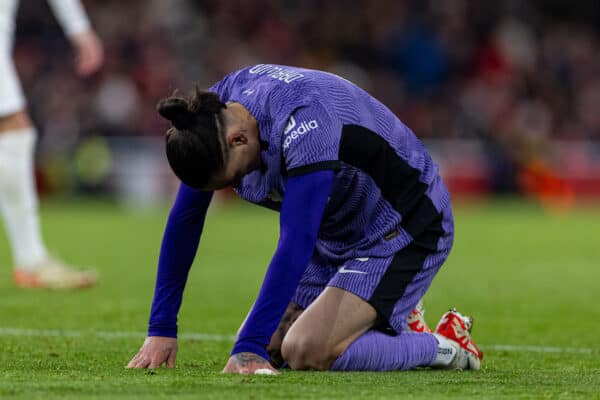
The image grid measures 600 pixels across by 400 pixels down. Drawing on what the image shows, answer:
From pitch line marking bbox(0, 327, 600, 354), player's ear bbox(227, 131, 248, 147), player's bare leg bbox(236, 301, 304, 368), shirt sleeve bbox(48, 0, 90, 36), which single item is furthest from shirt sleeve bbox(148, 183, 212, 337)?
shirt sleeve bbox(48, 0, 90, 36)

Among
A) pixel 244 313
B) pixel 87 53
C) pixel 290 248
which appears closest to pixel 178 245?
pixel 290 248

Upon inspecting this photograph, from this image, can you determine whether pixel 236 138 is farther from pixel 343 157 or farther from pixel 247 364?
pixel 247 364

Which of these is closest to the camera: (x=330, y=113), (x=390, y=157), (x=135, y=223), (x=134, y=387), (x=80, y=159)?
(x=134, y=387)

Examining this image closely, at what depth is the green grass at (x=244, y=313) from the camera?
13.7 feet

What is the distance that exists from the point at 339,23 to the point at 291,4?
1.07 m

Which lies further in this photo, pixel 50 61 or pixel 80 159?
pixel 50 61

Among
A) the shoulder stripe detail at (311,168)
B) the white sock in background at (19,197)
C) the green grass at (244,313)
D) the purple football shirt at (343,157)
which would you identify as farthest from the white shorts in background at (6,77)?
the shoulder stripe detail at (311,168)

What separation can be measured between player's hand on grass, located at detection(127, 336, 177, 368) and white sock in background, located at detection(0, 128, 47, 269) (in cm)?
355

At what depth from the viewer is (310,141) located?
4387 mm

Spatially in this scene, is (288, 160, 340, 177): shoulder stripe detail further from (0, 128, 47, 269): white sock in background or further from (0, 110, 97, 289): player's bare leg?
(0, 128, 47, 269): white sock in background

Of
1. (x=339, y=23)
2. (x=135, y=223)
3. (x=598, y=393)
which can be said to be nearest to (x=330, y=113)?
(x=598, y=393)

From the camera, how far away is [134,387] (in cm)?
407

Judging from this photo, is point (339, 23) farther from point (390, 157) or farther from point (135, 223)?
point (390, 157)

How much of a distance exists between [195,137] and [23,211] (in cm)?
428
